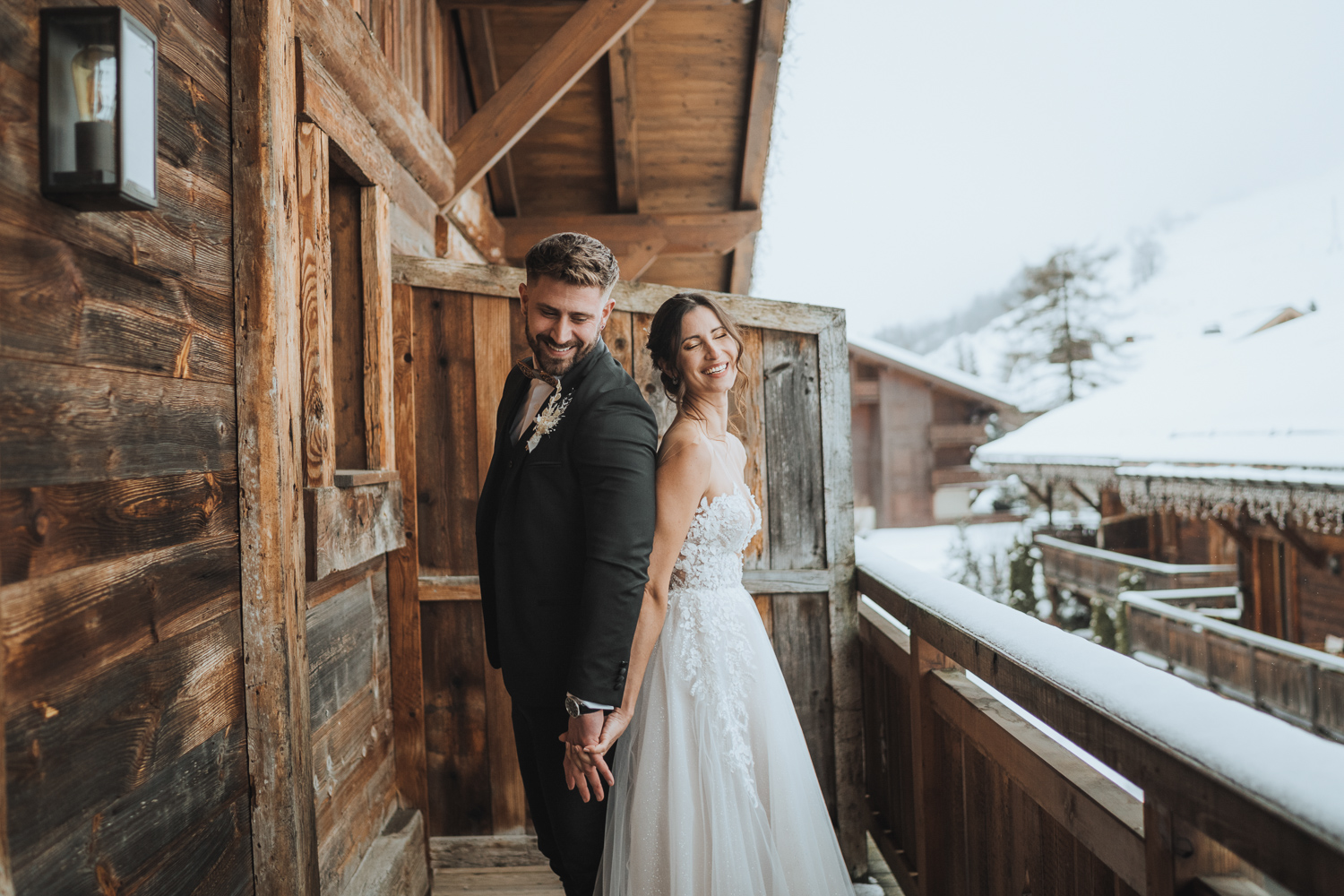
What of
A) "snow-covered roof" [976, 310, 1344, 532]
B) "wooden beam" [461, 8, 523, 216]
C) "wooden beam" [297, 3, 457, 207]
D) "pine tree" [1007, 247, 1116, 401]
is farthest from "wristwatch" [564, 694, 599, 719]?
"pine tree" [1007, 247, 1116, 401]

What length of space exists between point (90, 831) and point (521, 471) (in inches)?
38.5

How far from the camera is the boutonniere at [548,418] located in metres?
1.77

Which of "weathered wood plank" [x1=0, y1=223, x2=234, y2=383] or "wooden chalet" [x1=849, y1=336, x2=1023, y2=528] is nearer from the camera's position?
"weathered wood plank" [x1=0, y1=223, x2=234, y2=383]

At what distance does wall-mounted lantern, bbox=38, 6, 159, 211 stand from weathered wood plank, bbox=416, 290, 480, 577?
151 cm

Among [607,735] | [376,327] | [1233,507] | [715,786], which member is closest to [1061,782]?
[715,786]

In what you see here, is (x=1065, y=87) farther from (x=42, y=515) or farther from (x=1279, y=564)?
(x=42, y=515)

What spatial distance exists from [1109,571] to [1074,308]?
945 inches

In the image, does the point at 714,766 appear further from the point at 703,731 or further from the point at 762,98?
the point at 762,98

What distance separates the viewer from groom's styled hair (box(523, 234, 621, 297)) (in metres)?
1.77

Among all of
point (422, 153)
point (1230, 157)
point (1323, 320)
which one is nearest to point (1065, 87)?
point (1230, 157)

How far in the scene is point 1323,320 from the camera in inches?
366

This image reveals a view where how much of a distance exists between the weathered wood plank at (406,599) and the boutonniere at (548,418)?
0.90 m

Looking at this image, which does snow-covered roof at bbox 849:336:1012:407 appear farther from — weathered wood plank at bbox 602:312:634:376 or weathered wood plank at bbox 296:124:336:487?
weathered wood plank at bbox 296:124:336:487

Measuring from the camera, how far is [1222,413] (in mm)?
8438
